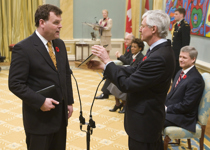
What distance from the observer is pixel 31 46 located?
6.05ft

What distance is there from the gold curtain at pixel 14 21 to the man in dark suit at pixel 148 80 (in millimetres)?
7092

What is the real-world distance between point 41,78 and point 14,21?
23.3 ft

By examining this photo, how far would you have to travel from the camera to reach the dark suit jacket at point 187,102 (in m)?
2.67

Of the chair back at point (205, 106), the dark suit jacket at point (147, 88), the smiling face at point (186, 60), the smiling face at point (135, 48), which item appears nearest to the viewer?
the dark suit jacket at point (147, 88)

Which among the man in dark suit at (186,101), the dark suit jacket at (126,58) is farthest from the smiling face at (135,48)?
the man in dark suit at (186,101)

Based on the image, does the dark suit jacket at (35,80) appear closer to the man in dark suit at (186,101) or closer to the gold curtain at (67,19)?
the man in dark suit at (186,101)

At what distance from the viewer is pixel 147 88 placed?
70.5 inches

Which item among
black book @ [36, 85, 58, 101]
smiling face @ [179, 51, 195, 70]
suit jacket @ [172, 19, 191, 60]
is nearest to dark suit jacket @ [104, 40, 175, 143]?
black book @ [36, 85, 58, 101]

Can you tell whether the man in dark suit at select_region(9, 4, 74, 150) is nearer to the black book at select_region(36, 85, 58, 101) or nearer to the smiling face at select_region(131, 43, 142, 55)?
the black book at select_region(36, 85, 58, 101)

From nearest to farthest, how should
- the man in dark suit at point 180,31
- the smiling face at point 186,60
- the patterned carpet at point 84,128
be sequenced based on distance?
the smiling face at point 186,60 → the patterned carpet at point 84,128 → the man in dark suit at point 180,31

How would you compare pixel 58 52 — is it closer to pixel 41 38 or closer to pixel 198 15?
pixel 41 38

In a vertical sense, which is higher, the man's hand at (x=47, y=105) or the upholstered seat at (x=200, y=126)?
the man's hand at (x=47, y=105)

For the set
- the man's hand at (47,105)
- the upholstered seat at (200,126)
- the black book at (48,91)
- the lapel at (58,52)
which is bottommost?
the upholstered seat at (200,126)

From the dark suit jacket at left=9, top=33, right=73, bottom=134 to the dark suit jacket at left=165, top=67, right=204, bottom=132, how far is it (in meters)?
1.32
